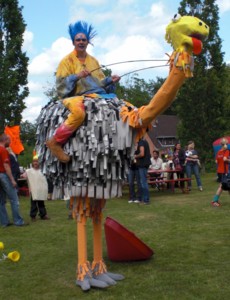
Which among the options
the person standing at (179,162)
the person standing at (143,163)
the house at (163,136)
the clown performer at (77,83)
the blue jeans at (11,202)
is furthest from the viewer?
the house at (163,136)

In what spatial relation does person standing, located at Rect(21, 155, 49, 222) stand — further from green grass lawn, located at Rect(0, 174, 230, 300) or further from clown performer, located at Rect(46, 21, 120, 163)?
clown performer, located at Rect(46, 21, 120, 163)

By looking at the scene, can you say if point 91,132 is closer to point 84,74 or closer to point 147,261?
point 84,74

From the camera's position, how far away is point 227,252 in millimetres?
4930

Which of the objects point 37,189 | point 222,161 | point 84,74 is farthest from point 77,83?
point 222,161

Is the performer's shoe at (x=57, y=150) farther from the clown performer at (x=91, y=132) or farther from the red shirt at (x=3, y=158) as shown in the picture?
the red shirt at (x=3, y=158)

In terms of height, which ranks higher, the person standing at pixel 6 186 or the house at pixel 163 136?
the house at pixel 163 136

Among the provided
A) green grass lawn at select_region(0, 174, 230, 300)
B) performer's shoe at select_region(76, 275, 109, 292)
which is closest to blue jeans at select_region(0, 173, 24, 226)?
green grass lawn at select_region(0, 174, 230, 300)

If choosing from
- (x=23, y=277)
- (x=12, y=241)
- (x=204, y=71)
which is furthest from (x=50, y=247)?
(x=204, y=71)

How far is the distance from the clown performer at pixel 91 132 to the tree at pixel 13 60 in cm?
1340

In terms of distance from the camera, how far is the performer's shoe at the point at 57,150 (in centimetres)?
383

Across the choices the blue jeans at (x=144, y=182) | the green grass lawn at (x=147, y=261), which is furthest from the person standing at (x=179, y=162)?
the green grass lawn at (x=147, y=261)

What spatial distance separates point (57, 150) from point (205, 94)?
1773 centimetres

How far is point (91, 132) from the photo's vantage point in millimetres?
3754

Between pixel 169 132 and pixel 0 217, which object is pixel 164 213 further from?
pixel 169 132
